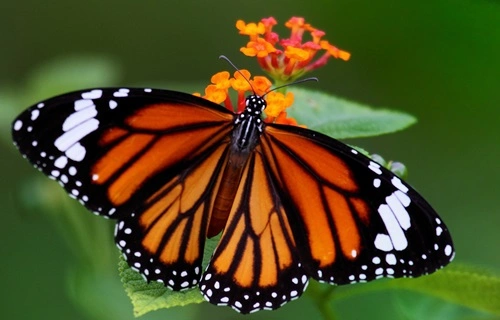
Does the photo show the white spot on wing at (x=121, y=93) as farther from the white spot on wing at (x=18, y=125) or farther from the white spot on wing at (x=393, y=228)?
the white spot on wing at (x=393, y=228)

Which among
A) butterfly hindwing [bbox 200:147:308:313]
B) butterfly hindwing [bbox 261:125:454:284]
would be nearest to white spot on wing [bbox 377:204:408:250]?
butterfly hindwing [bbox 261:125:454:284]

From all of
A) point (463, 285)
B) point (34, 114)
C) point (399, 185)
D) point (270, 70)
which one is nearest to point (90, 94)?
point (34, 114)

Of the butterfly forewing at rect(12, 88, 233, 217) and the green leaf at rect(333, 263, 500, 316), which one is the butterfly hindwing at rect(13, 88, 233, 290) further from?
the green leaf at rect(333, 263, 500, 316)

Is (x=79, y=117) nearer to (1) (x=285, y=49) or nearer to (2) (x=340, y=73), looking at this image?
(1) (x=285, y=49)

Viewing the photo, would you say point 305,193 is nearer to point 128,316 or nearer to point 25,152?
point 25,152

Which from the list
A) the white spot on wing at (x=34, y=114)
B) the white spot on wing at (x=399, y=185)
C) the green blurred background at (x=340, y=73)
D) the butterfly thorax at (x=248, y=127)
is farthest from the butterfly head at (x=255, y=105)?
the green blurred background at (x=340, y=73)

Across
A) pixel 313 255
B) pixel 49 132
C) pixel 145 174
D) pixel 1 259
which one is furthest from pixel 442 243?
pixel 1 259
